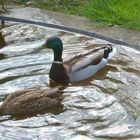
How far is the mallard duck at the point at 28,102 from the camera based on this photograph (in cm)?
721

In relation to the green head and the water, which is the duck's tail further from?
the green head

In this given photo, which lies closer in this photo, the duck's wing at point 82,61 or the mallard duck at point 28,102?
the mallard duck at point 28,102

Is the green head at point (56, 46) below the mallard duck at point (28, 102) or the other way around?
the other way around

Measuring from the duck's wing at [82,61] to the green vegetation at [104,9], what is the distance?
161 cm

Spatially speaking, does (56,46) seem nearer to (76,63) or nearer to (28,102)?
(76,63)

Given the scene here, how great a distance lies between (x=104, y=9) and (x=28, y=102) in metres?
4.22

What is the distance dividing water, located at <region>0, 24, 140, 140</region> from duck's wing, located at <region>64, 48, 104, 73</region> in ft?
0.61

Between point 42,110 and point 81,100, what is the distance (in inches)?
19.2

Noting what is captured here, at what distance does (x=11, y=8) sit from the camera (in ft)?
37.6

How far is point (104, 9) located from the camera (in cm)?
1110

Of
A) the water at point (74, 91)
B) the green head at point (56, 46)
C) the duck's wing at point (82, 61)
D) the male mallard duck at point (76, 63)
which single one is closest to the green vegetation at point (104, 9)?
the water at point (74, 91)

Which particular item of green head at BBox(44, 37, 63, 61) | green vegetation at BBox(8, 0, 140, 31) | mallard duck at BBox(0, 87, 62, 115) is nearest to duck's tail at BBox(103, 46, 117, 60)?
green head at BBox(44, 37, 63, 61)

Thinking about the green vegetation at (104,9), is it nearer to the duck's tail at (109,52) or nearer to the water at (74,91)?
the water at (74,91)

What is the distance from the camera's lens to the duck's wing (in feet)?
28.2
